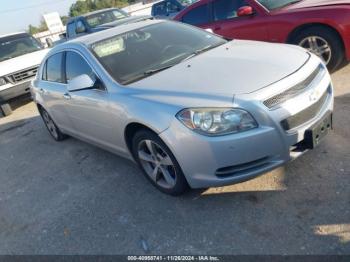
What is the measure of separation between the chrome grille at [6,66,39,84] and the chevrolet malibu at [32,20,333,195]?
5295 millimetres

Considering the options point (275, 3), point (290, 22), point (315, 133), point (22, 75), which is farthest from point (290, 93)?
point (22, 75)

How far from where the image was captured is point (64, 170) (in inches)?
199

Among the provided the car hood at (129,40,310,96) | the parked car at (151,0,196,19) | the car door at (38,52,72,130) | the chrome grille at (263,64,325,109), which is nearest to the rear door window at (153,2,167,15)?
the parked car at (151,0,196,19)

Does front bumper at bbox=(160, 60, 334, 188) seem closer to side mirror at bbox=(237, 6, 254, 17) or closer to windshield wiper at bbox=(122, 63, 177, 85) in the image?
windshield wiper at bbox=(122, 63, 177, 85)

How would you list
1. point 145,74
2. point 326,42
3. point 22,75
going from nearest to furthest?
point 145,74
point 326,42
point 22,75

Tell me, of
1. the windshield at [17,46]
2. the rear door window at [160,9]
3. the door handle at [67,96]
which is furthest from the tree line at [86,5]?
the door handle at [67,96]

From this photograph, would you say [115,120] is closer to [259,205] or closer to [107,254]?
[107,254]

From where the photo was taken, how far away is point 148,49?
4.26 meters

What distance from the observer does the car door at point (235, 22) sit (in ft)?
21.4

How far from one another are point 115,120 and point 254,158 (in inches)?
59.2

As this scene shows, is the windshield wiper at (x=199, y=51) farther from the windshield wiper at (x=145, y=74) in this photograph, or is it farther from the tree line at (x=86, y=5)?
the tree line at (x=86, y=5)

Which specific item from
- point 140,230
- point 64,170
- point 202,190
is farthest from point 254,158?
point 64,170

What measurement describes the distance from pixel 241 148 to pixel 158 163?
956 millimetres

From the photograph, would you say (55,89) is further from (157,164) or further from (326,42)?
(326,42)
